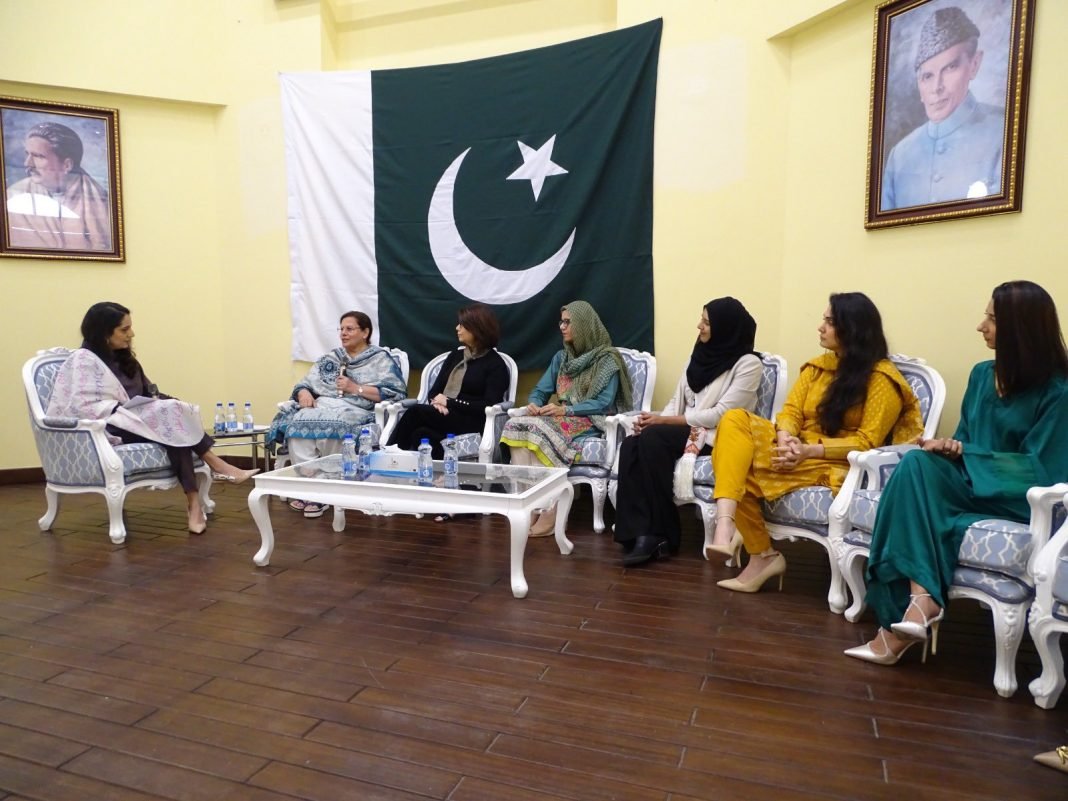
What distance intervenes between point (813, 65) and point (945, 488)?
7.65ft

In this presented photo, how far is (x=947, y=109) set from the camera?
9.44ft

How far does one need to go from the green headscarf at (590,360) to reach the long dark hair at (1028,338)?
5.80 feet

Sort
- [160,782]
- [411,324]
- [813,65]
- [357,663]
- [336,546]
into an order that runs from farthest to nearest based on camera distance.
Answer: [411,324] → [813,65] → [336,546] → [357,663] → [160,782]

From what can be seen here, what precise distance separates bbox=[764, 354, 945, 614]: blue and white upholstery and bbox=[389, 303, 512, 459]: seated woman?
1.70m

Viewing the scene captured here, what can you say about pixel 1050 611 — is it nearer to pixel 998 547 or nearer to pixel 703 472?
pixel 998 547

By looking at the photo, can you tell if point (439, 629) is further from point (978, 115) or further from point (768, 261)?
point (978, 115)

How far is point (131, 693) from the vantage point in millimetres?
1898

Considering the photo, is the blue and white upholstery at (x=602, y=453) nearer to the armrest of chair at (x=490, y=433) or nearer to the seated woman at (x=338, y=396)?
the armrest of chair at (x=490, y=433)

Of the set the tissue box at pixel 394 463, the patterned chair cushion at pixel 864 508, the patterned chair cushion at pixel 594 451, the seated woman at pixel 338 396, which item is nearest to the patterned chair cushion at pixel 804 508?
the patterned chair cushion at pixel 864 508

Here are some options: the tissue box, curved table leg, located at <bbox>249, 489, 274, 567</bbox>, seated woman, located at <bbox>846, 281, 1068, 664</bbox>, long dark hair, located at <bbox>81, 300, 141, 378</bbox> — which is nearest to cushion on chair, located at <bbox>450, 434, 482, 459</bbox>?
the tissue box

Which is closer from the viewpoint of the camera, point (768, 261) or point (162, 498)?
point (768, 261)

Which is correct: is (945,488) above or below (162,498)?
above

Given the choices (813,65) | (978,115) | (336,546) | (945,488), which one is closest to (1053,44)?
(978,115)

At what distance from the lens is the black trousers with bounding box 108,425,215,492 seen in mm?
3455
